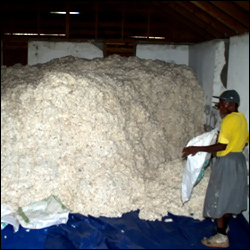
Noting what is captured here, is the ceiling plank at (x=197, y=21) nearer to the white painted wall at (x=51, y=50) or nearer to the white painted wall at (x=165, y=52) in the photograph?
the white painted wall at (x=165, y=52)

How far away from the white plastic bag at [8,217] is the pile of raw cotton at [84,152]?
69mm

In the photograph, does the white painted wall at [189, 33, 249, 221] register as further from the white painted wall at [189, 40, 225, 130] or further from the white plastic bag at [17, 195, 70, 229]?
the white plastic bag at [17, 195, 70, 229]

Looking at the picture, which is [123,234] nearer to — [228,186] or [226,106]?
[228,186]

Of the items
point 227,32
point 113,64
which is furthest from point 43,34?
point 227,32

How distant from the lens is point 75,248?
112 inches

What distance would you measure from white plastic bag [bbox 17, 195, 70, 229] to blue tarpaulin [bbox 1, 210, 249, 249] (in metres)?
0.06

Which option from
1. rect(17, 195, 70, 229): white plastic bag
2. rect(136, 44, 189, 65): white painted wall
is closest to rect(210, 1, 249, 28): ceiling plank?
rect(136, 44, 189, 65): white painted wall

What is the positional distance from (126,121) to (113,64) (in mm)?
1436

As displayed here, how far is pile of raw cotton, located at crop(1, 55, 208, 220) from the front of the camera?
351 centimetres

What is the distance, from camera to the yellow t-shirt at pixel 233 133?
108 inches

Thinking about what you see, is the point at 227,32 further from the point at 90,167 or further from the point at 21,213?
the point at 21,213

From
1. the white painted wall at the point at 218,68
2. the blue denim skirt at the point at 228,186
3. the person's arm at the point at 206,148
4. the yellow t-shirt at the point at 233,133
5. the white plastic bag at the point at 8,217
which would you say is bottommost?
the white plastic bag at the point at 8,217

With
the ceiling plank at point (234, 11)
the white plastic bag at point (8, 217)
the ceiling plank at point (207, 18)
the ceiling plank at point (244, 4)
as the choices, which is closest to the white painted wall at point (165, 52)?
the ceiling plank at point (207, 18)

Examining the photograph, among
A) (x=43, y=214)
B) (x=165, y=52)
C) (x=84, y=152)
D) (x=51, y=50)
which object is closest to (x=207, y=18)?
(x=165, y=52)
